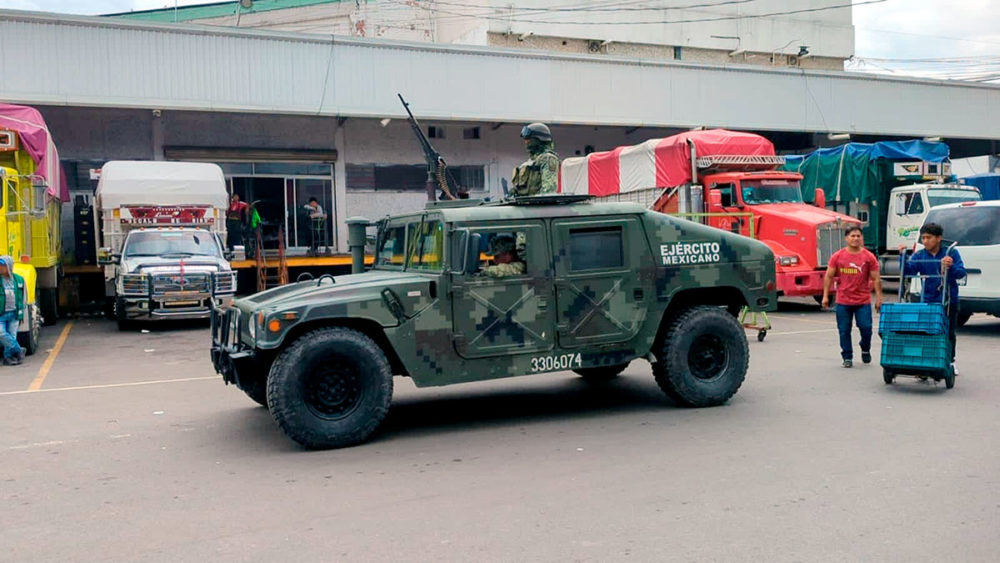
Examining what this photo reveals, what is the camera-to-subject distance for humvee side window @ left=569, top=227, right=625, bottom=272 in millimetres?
7875

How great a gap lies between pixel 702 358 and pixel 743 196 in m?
10.2

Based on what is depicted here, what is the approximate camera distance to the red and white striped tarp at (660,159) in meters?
18.5

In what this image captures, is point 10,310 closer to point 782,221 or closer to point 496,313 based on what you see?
point 496,313

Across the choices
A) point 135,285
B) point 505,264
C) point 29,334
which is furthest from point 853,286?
point 135,285

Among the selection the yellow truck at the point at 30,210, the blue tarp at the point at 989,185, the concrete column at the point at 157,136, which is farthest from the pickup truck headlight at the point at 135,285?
the blue tarp at the point at 989,185

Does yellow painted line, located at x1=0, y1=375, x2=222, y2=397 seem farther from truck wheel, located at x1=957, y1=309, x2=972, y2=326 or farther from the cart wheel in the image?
truck wheel, located at x1=957, y1=309, x2=972, y2=326

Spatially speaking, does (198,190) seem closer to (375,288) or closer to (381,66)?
(381,66)

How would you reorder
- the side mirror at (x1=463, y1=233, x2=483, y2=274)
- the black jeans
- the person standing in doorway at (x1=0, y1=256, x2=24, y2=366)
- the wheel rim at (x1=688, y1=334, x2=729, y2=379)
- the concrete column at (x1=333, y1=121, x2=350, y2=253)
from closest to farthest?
1. the side mirror at (x1=463, y1=233, x2=483, y2=274)
2. the wheel rim at (x1=688, y1=334, x2=729, y2=379)
3. the black jeans
4. the person standing in doorway at (x1=0, y1=256, x2=24, y2=366)
5. the concrete column at (x1=333, y1=121, x2=350, y2=253)

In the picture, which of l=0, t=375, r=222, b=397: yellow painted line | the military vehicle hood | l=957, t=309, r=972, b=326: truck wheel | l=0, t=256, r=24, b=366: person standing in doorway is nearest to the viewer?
the military vehicle hood

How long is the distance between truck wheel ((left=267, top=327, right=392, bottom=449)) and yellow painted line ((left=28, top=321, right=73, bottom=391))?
4.98 m

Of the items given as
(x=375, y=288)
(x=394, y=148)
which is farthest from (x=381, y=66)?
(x=375, y=288)

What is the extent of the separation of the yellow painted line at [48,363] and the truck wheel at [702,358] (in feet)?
23.5

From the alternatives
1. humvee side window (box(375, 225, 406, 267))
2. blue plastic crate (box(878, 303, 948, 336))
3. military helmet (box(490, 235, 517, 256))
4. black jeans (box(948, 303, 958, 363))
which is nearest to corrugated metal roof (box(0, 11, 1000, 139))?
humvee side window (box(375, 225, 406, 267))

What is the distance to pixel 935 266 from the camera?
30.9 ft
